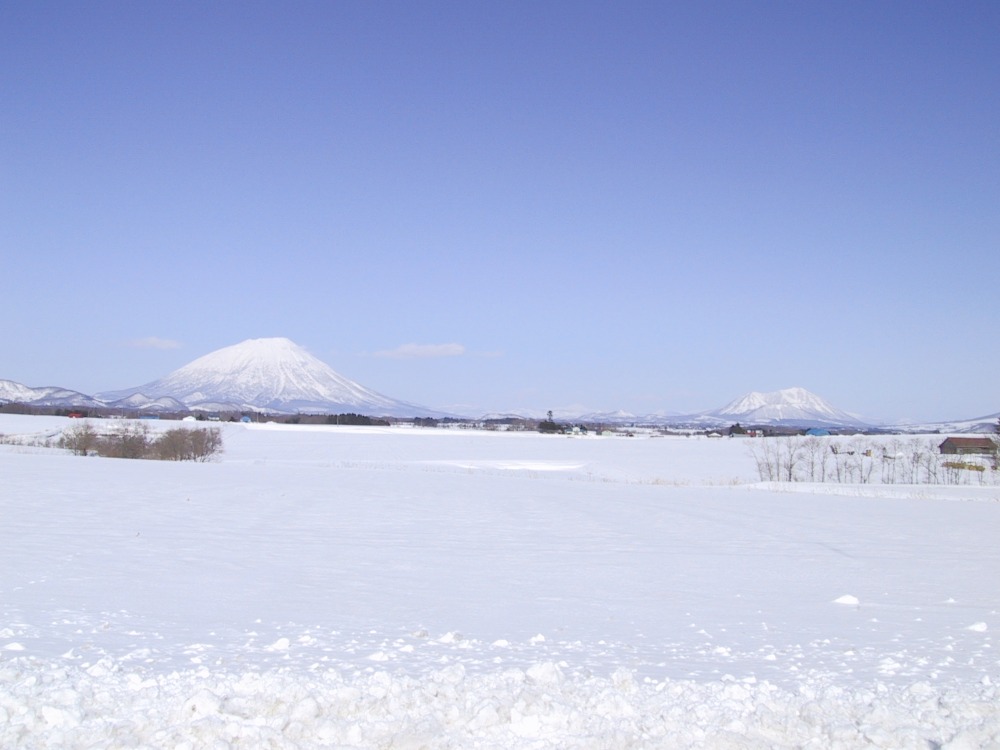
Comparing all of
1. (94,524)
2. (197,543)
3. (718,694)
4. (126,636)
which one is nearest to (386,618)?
(126,636)

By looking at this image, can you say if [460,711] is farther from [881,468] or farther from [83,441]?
[881,468]

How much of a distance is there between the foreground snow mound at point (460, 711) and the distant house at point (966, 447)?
84.2m

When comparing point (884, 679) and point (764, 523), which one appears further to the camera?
point (764, 523)

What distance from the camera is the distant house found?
81.4 metres

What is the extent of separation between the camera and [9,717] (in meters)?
5.79

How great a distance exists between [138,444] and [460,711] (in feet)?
219

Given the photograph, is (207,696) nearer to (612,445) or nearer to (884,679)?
(884,679)

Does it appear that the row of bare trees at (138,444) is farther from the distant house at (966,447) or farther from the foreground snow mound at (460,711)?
the distant house at (966,447)

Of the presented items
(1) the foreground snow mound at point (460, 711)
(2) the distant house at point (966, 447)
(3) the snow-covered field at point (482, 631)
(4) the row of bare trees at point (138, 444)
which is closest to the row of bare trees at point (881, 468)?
(2) the distant house at point (966, 447)

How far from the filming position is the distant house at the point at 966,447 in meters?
81.4

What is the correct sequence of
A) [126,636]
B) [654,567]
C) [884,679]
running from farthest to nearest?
[654,567] < [126,636] < [884,679]

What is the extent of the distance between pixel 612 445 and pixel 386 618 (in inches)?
4436

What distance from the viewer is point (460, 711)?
6.25 meters

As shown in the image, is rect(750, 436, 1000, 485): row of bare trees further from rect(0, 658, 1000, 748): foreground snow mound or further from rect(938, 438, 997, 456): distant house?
rect(0, 658, 1000, 748): foreground snow mound
